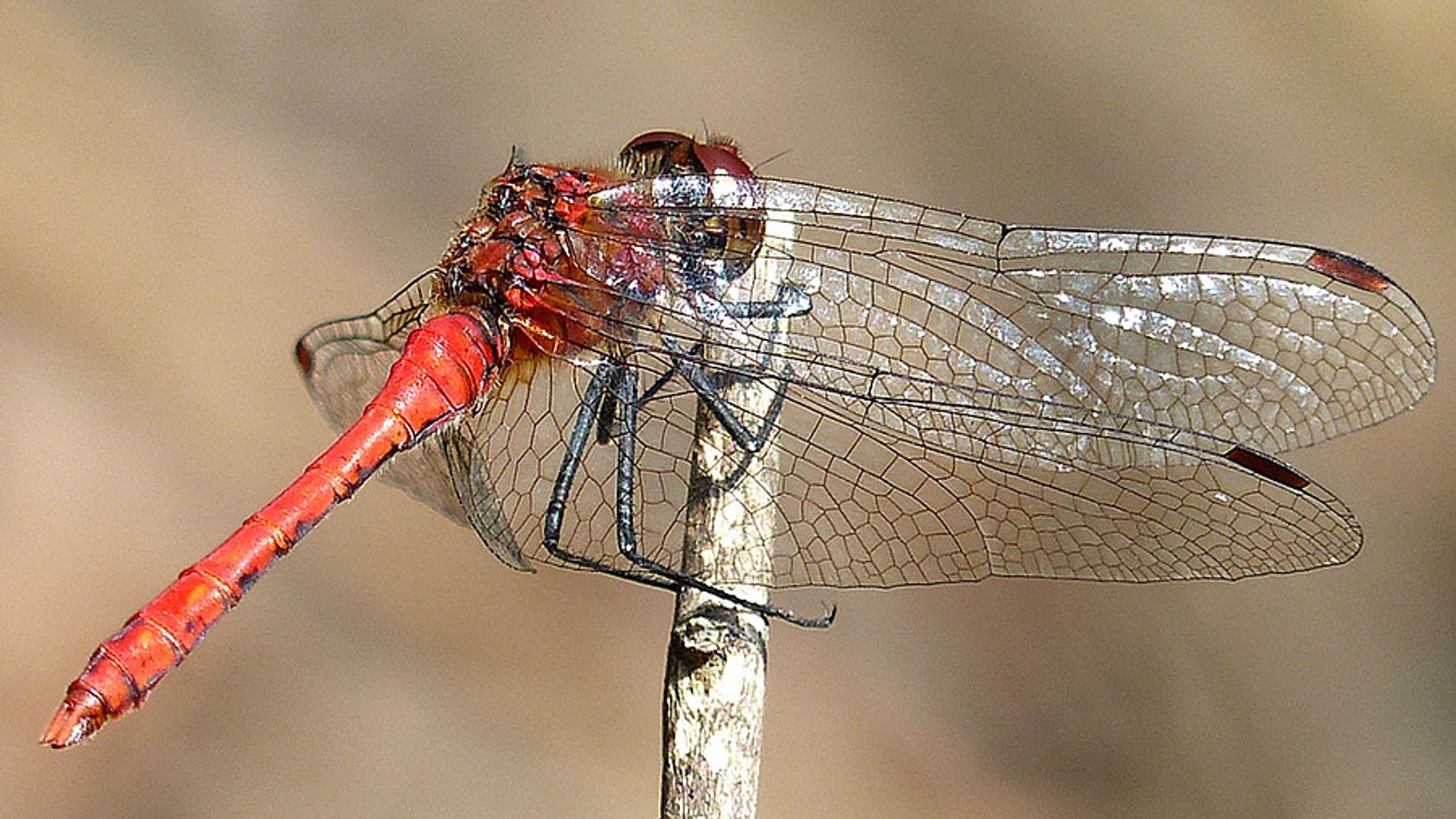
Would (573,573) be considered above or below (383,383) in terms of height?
above

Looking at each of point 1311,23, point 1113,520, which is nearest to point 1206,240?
point 1113,520

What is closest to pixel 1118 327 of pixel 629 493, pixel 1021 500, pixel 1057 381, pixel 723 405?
pixel 1057 381

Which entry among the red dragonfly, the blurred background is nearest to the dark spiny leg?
the red dragonfly

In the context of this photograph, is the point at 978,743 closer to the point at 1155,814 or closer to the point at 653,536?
the point at 1155,814

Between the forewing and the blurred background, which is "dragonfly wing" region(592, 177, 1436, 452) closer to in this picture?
the forewing

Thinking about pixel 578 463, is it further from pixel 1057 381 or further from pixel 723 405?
pixel 1057 381

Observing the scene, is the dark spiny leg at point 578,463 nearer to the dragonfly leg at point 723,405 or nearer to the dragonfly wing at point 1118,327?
the dragonfly leg at point 723,405

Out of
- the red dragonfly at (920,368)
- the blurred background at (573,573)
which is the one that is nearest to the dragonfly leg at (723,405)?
the red dragonfly at (920,368)
